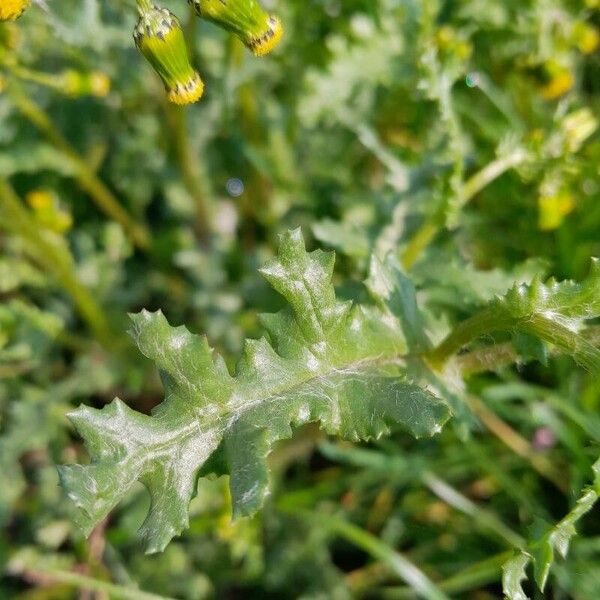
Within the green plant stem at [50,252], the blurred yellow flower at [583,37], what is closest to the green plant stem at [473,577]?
the green plant stem at [50,252]

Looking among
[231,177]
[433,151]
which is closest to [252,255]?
[231,177]

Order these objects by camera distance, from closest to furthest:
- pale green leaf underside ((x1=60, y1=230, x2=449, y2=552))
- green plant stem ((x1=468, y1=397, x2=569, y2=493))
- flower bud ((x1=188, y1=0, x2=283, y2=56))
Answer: pale green leaf underside ((x1=60, y1=230, x2=449, y2=552)) < flower bud ((x1=188, y1=0, x2=283, y2=56)) < green plant stem ((x1=468, y1=397, x2=569, y2=493))

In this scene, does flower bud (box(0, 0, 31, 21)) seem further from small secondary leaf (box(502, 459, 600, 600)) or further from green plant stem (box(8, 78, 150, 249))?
small secondary leaf (box(502, 459, 600, 600))

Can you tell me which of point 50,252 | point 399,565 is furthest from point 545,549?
point 50,252

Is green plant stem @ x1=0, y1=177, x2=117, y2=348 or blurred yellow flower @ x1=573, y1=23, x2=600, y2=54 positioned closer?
green plant stem @ x1=0, y1=177, x2=117, y2=348

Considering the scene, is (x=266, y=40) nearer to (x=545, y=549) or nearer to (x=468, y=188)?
(x=468, y=188)

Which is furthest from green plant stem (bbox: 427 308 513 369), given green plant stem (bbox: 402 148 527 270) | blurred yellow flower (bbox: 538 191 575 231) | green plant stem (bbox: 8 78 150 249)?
green plant stem (bbox: 8 78 150 249)
